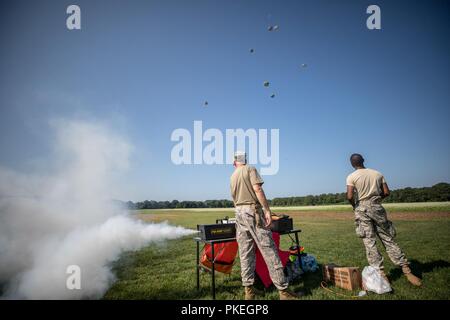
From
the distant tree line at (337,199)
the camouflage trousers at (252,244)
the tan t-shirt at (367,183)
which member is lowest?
the distant tree line at (337,199)

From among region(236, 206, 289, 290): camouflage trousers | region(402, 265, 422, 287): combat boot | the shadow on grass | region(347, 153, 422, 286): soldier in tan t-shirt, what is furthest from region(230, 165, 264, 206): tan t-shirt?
the shadow on grass

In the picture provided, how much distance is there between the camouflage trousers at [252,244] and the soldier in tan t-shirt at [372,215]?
2.17 m

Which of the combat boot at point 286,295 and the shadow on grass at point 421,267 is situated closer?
the combat boot at point 286,295

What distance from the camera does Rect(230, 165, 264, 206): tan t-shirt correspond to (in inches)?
183

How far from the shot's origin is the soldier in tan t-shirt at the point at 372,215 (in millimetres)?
5113

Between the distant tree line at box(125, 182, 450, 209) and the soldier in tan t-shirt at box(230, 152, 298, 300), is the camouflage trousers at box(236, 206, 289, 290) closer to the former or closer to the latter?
the soldier in tan t-shirt at box(230, 152, 298, 300)

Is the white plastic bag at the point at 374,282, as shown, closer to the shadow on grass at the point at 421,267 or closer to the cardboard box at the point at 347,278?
the cardboard box at the point at 347,278

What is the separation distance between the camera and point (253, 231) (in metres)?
4.56

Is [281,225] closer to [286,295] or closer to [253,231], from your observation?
[253,231]

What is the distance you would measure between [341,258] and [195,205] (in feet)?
316

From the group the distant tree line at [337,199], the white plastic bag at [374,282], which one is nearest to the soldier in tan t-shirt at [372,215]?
the white plastic bag at [374,282]

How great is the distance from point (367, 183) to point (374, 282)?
1990 mm

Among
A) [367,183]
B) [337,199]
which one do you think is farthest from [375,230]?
[337,199]
